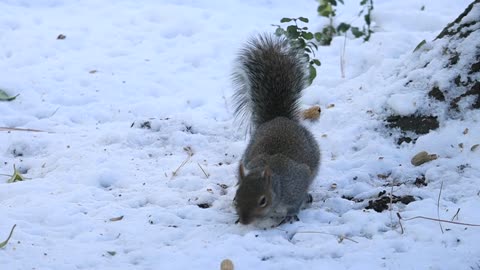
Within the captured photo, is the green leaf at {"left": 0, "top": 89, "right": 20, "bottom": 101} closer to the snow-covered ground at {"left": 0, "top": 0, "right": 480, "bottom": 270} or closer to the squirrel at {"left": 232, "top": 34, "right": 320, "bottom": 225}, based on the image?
the snow-covered ground at {"left": 0, "top": 0, "right": 480, "bottom": 270}

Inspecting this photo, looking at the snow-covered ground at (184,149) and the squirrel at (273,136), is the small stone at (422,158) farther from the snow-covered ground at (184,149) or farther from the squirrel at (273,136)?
the squirrel at (273,136)

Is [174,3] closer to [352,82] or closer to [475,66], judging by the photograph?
[352,82]

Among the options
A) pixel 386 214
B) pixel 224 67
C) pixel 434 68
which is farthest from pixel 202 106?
pixel 386 214

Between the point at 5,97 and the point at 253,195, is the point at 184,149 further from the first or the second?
the point at 5,97

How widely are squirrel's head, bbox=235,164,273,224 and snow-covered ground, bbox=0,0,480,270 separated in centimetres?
9

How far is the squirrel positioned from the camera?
295cm

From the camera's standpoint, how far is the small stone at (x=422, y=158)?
3.43m

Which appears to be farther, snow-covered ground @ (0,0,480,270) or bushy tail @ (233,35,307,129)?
bushy tail @ (233,35,307,129)

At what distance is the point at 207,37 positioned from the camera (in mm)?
5961

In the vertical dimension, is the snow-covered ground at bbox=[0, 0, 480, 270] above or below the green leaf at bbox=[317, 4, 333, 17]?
below

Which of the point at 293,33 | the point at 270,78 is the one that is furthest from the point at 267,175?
the point at 293,33

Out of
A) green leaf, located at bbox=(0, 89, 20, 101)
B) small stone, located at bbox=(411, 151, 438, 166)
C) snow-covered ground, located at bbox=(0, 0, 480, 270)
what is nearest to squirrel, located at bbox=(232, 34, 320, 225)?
snow-covered ground, located at bbox=(0, 0, 480, 270)

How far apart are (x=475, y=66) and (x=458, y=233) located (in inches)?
53.0

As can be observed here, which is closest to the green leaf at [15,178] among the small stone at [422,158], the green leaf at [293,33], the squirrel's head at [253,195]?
the squirrel's head at [253,195]
